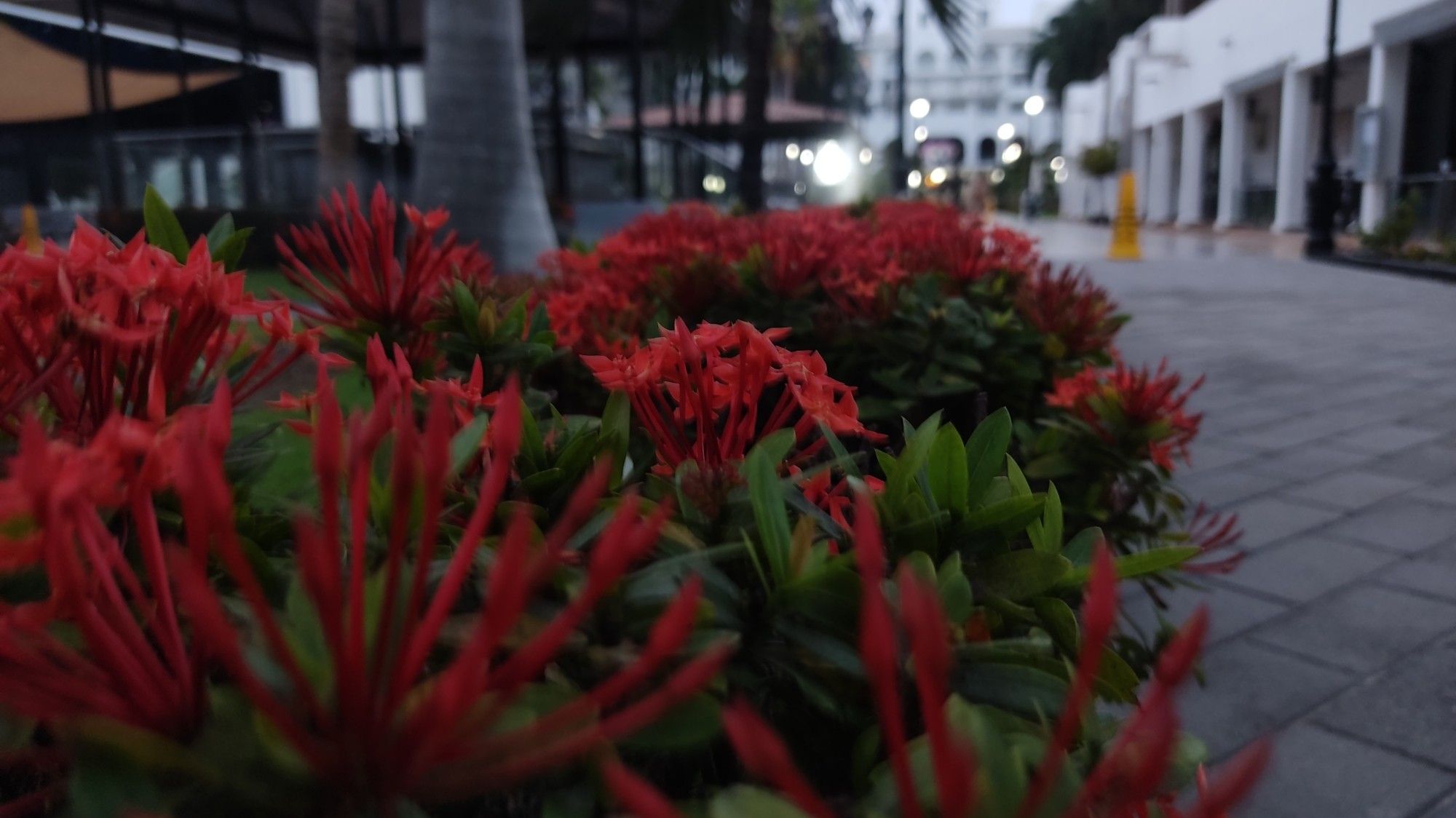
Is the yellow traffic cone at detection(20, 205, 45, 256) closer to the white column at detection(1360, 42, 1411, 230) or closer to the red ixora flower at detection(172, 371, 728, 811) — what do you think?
the red ixora flower at detection(172, 371, 728, 811)

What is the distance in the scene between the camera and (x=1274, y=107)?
99.1 feet

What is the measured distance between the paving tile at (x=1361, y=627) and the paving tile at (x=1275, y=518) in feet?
1.71

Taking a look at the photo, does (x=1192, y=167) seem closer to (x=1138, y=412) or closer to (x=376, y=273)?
(x=1138, y=412)

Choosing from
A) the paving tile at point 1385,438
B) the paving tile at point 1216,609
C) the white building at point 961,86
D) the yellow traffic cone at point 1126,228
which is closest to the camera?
the paving tile at point 1216,609

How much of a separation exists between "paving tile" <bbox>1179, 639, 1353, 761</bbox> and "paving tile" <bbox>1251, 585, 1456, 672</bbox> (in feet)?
0.28

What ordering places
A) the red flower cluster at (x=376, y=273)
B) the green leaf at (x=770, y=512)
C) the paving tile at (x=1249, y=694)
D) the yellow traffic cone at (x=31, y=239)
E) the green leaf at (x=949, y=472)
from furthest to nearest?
the paving tile at (x=1249, y=694)
the red flower cluster at (x=376, y=273)
the yellow traffic cone at (x=31, y=239)
the green leaf at (x=949, y=472)
the green leaf at (x=770, y=512)

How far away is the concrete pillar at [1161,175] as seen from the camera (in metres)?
35.2

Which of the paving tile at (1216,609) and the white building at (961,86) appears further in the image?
the white building at (961,86)

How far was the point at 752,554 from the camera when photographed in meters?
0.66

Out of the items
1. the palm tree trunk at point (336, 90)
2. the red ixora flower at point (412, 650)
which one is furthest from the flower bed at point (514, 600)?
the palm tree trunk at point (336, 90)

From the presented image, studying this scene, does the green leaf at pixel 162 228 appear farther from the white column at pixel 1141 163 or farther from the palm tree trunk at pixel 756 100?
the white column at pixel 1141 163

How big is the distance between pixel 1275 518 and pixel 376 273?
3.72 m

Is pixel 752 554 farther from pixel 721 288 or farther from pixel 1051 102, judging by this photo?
pixel 1051 102

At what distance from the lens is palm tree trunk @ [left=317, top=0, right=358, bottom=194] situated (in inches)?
279
